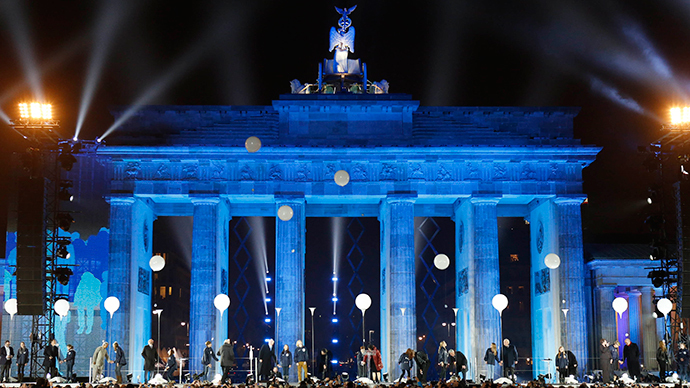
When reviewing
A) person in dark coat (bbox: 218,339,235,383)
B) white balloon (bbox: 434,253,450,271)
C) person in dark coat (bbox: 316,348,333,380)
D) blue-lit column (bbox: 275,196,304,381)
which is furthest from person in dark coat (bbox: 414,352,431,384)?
person in dark coat (bbox: 218,339,235,383)

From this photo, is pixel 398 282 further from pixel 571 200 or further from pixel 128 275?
→ pixel 128 275

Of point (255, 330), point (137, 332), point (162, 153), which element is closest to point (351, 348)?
point (255, 330)

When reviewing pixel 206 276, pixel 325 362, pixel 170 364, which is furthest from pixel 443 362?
pixel 206 276

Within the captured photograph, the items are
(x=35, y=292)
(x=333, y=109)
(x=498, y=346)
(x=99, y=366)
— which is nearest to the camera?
(x=35, y=292)

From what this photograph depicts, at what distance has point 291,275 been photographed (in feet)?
144

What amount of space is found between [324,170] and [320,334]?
17.1 m

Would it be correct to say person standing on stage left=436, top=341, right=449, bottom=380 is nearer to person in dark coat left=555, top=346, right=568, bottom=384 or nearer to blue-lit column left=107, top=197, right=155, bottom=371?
person in dark coat left=555, top=346, right=568, bottom=384

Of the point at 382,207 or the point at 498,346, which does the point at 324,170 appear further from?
the point at 498,346

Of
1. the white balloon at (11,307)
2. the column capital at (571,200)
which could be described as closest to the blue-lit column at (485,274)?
the column capital at (571,200)

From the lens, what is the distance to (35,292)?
3147 centimetres

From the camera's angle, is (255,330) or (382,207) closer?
(382,207)

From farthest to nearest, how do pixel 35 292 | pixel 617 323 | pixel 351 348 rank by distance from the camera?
pixel 351 348 < pixel 617 323 < pixel 35 292

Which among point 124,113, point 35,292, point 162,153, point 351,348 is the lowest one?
point 351,348

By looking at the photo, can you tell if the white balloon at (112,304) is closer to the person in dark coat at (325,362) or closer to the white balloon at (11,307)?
the white balloon at (11,307)
